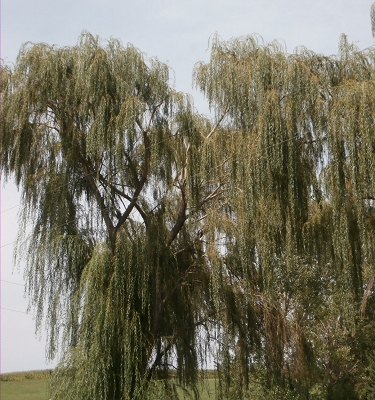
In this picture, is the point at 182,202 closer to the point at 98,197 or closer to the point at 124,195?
the point at 124,195

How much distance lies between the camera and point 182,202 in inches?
383

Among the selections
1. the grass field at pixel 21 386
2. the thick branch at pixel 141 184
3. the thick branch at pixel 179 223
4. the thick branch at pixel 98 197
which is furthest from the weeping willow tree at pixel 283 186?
the grass field at pixel 21 386

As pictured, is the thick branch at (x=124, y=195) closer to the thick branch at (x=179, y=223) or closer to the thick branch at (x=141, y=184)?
the thick branch at (x=141, y=184)

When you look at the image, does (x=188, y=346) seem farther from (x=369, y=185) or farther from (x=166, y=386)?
(x=369, y=185)

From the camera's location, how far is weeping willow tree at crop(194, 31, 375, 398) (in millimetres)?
7582

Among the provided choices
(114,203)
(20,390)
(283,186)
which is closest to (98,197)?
(114,203)

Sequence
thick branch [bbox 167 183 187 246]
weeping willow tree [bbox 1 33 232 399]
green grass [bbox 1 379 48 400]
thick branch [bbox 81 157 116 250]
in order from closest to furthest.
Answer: weeping willow tree [bbox 1 33 232 399], thick branch [bbox 81 157 116 250], thick branch [bbox 167 183 187 246], green grass [bbox 1 379 48 400]

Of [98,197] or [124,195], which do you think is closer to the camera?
[98,197]

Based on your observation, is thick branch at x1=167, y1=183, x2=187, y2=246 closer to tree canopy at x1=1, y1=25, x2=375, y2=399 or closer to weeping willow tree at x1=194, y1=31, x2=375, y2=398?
tree canopy at x1=1, y1=25, x2=375, y2=399

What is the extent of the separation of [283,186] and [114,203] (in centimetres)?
296

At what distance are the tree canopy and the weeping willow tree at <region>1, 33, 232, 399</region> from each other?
0.08 ft

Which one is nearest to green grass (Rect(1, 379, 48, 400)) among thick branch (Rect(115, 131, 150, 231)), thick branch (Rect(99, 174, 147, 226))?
thick branch (Rect(115, 131, 150, 231))

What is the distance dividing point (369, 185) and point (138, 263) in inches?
146

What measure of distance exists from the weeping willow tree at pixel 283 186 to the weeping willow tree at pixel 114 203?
0.62m
